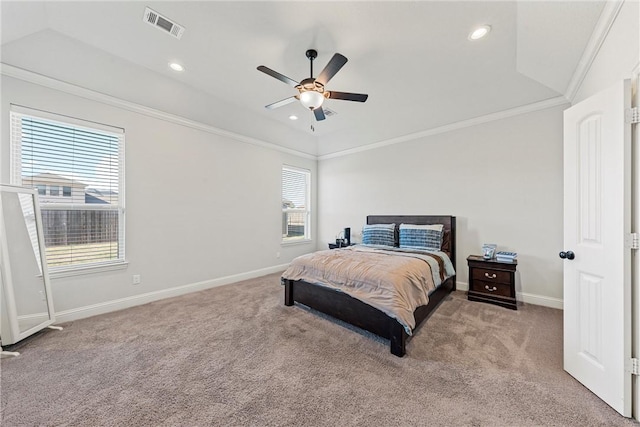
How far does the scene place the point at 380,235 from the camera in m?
4.32

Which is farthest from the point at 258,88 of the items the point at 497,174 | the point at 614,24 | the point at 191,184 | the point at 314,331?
the point at 497,174

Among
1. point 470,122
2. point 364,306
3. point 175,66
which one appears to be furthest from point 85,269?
point 470,122

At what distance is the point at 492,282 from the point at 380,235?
5.62ft

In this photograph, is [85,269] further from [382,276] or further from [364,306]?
[382,276]

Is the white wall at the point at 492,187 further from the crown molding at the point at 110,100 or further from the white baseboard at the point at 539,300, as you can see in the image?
the crown molding at the point at 110,100

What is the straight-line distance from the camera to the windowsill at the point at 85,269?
9.08 feet

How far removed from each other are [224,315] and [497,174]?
14.2ft

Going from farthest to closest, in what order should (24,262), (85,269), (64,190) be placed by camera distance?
(85,269), (64,190), (24,262)

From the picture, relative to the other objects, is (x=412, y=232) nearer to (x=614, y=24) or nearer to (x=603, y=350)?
(x=603, y=350)

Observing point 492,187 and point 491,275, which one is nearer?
point 491,275


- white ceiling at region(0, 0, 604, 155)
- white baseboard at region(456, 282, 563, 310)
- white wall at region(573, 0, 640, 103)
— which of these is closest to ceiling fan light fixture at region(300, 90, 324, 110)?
white ceiling at region(0, 0, 604, 155)

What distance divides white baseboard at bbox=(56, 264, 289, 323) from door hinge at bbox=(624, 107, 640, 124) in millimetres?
4811

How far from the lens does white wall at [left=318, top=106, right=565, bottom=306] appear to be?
3283 millimetres

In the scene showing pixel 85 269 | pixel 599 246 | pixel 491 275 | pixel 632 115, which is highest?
pixel 632 115
